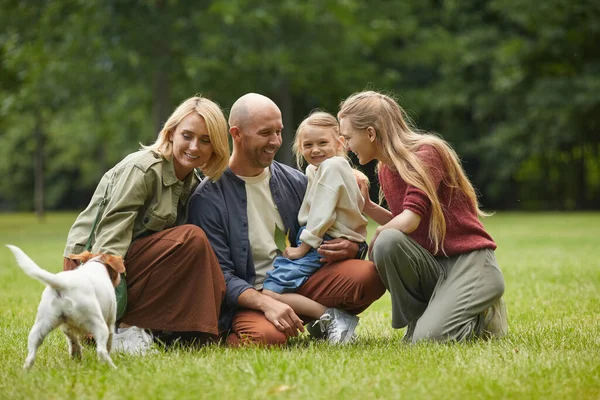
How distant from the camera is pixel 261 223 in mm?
5117

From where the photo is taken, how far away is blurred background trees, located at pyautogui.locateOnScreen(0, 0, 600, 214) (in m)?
20.5

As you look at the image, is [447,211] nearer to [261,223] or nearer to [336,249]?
[336,249]

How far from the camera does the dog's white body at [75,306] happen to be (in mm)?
3768

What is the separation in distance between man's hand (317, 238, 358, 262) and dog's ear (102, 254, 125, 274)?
1.28 meters

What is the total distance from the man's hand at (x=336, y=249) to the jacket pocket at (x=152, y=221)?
0.99 metres

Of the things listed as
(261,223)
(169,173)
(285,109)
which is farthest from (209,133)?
(285,109)

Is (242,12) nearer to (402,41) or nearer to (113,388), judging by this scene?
(402,41)

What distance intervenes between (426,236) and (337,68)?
19167mm

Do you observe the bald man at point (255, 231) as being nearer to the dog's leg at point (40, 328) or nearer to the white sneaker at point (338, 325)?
the white sneaker at point (338, 325)

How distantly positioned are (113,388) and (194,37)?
18444 millimetres

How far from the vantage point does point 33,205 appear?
53.9 metres

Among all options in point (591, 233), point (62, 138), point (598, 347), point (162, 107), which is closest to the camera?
point (598, 347)

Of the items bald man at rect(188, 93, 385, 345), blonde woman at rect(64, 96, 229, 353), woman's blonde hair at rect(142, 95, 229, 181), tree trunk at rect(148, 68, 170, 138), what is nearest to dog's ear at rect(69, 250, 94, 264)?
blonde woman at rect(64, 96, 229, 353)

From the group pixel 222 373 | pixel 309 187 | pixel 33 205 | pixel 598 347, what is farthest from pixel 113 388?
pixel 33 205
